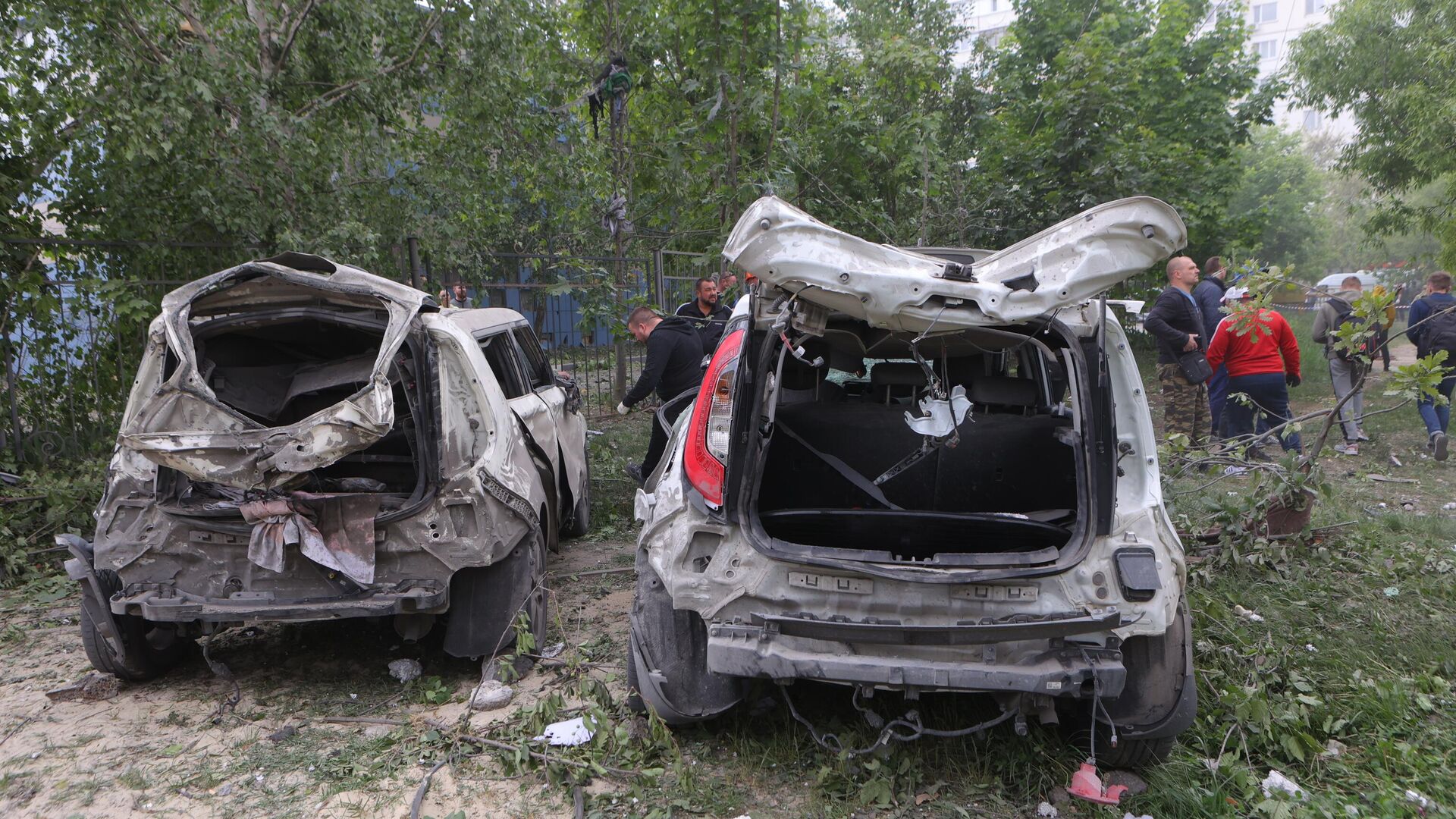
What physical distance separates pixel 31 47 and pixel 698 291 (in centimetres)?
523

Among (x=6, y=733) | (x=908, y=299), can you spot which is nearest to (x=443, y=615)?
(x=6, y=733)

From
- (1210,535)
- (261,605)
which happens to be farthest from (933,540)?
(261,605)

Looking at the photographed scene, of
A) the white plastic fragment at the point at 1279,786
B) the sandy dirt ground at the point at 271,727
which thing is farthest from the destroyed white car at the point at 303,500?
the white plastic fragment at the point at 1279,786

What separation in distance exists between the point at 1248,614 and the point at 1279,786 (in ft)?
5.46

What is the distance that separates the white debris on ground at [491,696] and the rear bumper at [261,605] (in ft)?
1.40

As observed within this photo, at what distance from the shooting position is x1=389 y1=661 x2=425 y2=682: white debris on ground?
4406 millimetres

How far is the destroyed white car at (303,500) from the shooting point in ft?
12.5

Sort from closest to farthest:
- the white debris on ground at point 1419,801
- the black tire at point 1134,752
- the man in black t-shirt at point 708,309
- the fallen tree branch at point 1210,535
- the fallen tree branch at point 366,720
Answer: the white debris on ground at point 1419,801, the black tire at point 1134,752, the fallen tree branch at point 366,720, the fallen tree branch at point 1210,535, the man in black t-shirt at point 708,309

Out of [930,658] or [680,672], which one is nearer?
[930,658]

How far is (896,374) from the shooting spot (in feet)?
14.0

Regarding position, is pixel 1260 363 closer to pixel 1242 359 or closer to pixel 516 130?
pixel 1242 359

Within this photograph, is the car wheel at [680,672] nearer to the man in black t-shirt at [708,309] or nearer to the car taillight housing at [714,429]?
the car taillight housing at [714,429]

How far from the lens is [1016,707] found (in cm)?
316

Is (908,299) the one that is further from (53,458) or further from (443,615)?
(53,458)
